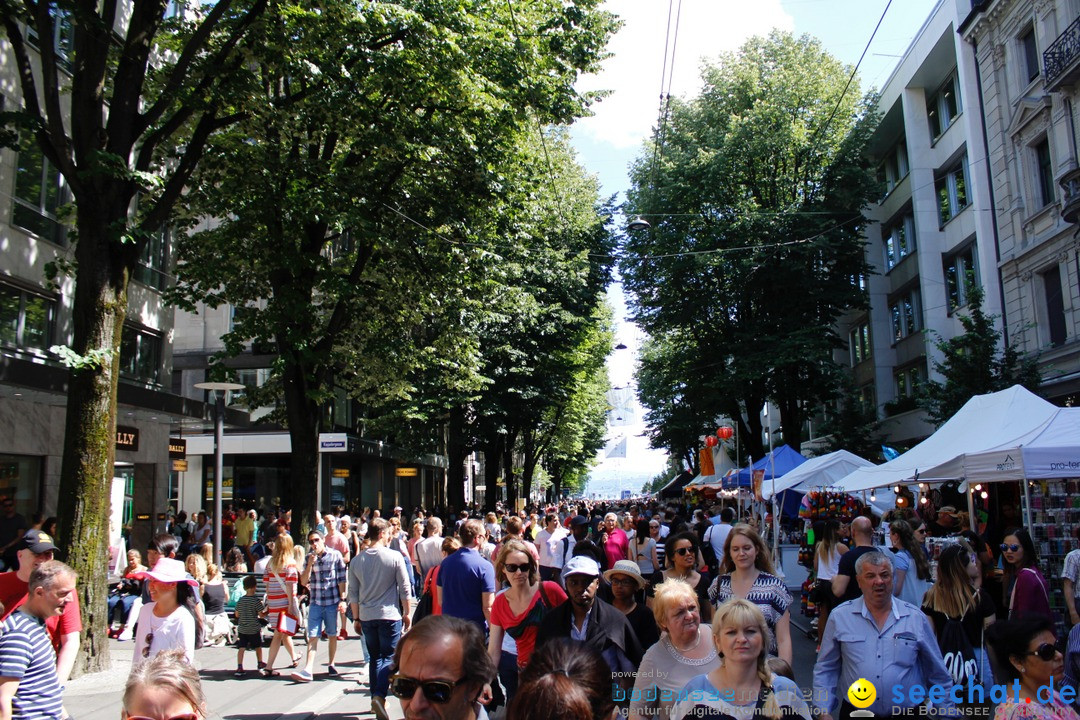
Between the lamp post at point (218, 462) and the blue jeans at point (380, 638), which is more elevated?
the lamp post at point (218, 462)

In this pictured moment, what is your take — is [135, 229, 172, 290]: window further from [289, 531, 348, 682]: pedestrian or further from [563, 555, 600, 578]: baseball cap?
[563, 555, 600, 578]: baseball cap

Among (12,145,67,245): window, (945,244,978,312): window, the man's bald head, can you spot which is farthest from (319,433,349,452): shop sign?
(945,244,978,312): window

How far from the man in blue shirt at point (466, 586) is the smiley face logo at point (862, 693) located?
371cm

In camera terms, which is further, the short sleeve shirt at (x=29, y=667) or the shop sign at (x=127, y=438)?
the shop sign at (x=127, y=438)

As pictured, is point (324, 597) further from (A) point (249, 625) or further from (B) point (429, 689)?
(B) point (429, 689)

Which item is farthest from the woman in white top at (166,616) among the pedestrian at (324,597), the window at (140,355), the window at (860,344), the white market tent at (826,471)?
the window at (860,344)

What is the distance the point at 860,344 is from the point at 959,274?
11.1 m

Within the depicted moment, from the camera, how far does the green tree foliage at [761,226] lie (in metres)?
30.0

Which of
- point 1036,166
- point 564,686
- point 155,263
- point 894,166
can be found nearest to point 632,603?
point 564,686

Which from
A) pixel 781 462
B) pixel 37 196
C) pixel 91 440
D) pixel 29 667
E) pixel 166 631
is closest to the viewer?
pixel 29 667

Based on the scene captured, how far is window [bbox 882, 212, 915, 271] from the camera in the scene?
107ft

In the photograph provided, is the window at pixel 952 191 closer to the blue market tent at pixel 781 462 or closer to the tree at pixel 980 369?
the tree at pixel 980 369

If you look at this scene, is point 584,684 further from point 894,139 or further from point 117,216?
point 894,139

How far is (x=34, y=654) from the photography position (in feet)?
15.3
